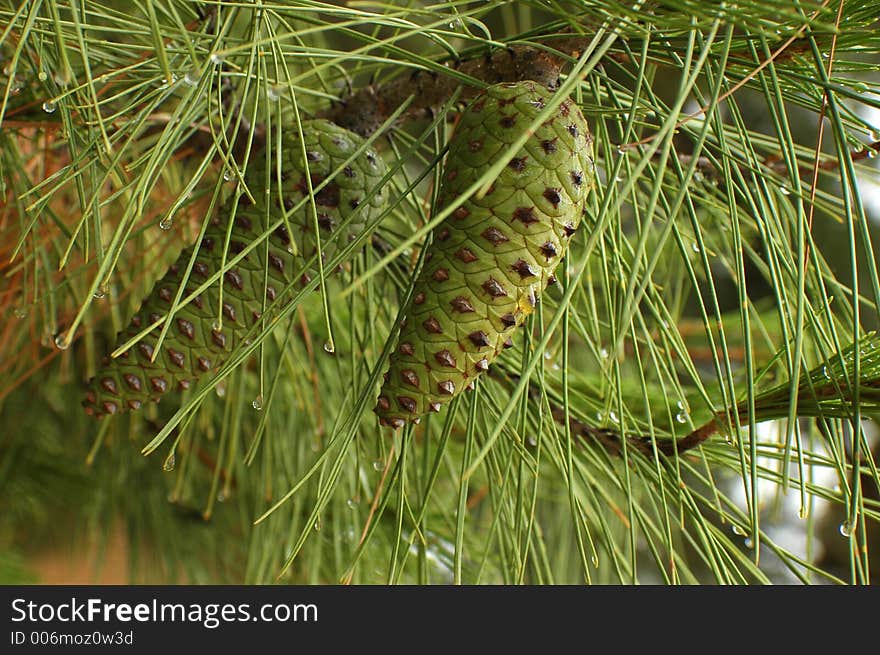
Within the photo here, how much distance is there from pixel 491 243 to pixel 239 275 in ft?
0.34

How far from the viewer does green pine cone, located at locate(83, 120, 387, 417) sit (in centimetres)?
30

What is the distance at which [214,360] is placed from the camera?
305 millimetres

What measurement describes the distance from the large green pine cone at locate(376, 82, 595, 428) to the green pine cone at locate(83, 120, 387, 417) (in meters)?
0.05

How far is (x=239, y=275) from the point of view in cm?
30

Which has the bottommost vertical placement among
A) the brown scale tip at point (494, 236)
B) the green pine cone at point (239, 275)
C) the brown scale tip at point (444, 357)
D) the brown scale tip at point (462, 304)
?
the brown scale tip at point (444, 357)

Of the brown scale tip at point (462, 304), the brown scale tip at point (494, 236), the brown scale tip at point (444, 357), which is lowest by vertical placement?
the brown scale tip at point (444, 357)

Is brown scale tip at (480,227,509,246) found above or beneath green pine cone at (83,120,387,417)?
beneath

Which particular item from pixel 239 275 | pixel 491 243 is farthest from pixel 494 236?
pixel 239 275

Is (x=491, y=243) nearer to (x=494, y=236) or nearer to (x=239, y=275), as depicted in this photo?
(x=494, y=236)

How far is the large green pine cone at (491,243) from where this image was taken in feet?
0.85

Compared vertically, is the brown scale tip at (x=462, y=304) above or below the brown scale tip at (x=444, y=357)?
above

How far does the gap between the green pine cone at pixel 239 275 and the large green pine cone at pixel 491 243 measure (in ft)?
0.17

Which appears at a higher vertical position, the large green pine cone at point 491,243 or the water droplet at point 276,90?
the water droplet at point 276,90
